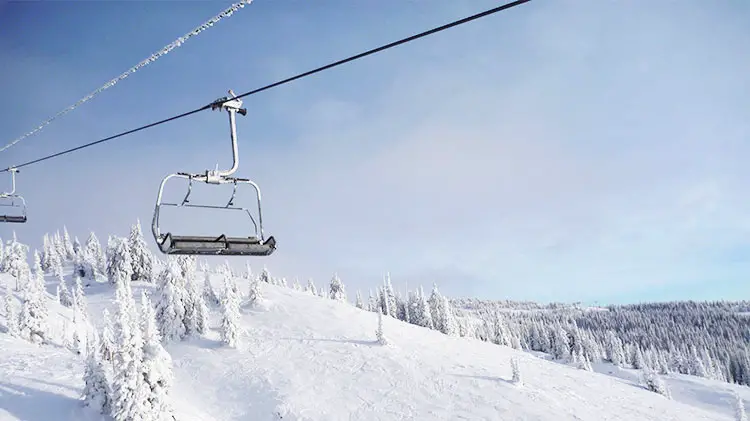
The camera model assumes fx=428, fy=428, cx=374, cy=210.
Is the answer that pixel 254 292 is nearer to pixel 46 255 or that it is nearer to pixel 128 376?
pixel 128 376

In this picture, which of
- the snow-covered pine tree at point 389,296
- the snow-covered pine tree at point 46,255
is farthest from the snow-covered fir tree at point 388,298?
the snow-covered pine tree at point 46,255

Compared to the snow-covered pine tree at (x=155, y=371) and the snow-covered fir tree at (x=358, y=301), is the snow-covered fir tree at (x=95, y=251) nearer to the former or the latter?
the snow-covered fir tree at (x=358, y=301)

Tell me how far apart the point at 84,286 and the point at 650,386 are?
376 feet

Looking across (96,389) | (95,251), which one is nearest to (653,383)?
(96,389)

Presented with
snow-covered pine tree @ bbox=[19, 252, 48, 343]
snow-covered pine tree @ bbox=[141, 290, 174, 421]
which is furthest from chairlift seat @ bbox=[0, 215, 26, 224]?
snow-covered pine tree @ bbox=[19, 252, 48, 343]

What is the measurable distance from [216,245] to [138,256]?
314 feet

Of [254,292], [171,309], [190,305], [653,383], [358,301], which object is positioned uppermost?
[254,292]

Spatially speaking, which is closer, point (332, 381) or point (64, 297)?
point (332, 381)

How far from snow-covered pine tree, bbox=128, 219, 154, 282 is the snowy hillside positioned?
14.7 metres

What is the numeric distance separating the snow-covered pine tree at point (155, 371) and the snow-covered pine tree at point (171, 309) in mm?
25966

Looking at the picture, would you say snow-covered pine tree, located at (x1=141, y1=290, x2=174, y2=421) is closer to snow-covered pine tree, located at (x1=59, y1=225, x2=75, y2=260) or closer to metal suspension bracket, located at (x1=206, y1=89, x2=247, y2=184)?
metal suspension bracket, located at (x1=206, y1=89, x2=247, y2=184)

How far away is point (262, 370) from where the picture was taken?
46.5m

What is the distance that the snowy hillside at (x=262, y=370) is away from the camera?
30500mm

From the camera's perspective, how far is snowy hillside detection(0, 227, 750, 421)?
100 feet
